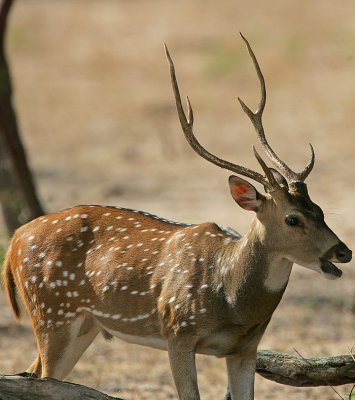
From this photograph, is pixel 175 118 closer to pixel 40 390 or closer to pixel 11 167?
pixel 11 167

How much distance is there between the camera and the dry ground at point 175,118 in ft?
31.6

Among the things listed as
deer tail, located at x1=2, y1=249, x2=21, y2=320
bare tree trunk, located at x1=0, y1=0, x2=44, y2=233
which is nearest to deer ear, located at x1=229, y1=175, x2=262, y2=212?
deer tail, located at x1=2, y1=249, x2=21, y2=320

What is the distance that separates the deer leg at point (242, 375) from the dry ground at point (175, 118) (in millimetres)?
1600

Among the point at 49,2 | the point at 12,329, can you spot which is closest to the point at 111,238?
the point at 12,329

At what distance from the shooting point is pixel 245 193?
19.9ft

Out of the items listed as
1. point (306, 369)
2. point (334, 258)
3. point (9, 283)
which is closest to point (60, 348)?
point (9, 283)

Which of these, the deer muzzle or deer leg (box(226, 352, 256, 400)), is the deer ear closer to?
the deer muzzle

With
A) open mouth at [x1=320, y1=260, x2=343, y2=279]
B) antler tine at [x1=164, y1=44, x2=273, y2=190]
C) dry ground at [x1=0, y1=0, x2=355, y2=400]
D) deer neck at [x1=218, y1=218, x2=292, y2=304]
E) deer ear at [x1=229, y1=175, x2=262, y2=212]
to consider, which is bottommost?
dry ground at [x1=0, y1=0, x2=355, y2=400]

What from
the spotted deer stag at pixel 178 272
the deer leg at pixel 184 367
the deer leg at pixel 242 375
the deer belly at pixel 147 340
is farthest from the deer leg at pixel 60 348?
the deer leg at pixel 242 375

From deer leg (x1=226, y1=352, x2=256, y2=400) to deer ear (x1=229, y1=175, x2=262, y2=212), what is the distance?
2.85 feet

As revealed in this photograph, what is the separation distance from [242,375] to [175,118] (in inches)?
524

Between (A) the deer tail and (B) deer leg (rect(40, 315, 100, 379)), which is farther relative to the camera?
(A) the deer tail

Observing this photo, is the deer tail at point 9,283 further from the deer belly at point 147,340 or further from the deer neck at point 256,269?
the deer neck at point 256,269

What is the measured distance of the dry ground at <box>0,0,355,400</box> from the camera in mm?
9625
